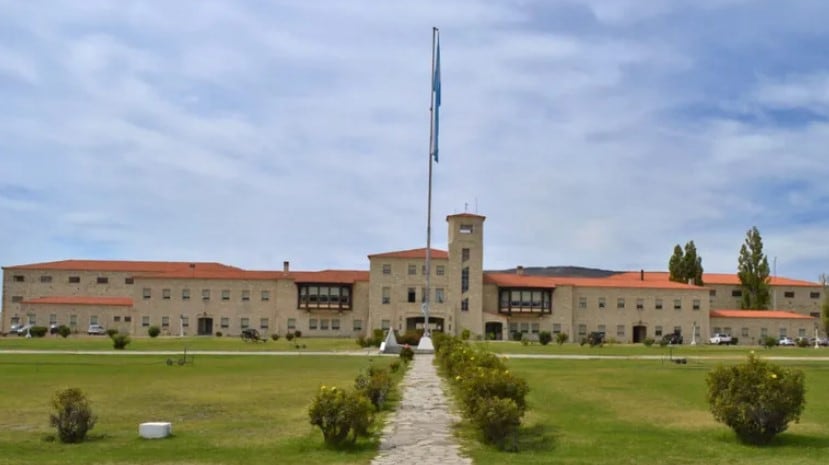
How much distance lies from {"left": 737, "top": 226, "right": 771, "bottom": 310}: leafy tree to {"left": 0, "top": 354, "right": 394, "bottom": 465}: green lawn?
7180 centimetres

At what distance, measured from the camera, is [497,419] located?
524 inches

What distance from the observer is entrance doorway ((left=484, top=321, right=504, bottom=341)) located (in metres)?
84.5

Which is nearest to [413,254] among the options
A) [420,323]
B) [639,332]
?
[420,323]

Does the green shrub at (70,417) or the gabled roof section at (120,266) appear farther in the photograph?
the gabled roof section at (120,266)

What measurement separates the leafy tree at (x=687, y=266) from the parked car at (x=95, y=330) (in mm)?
60744

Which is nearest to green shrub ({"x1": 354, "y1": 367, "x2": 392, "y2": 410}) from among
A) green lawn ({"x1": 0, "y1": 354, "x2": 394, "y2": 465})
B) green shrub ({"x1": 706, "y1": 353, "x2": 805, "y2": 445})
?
green lawn ({"x1": 0, "y1": 354, "x2": 394, "y2": 465})

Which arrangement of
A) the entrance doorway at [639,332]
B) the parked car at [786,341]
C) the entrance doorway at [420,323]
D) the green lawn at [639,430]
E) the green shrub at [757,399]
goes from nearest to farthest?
1. the green lawn at [639,430]
2. the green shrub at [757,399]
3. the entrance doorway at [420,323]
4. the parked car at [786,341]
5. the entrance doorway at [639,332]

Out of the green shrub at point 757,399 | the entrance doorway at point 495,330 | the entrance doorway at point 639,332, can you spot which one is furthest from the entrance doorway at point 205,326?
the green shrub at point 757,399

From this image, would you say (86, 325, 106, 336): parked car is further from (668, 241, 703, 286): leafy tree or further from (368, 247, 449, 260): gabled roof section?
(668, 241, 703, 286): leafy tree

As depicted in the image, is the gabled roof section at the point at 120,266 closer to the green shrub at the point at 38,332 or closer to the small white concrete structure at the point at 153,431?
the green shrub at the point at 38,332

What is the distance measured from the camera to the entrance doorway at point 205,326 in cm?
8588

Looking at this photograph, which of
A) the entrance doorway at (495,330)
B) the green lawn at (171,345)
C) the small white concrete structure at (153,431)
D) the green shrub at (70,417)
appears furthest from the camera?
the entrance doorway at (495,330)

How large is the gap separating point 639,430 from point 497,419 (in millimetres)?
3667

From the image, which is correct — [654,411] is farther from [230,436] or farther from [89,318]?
[89,318]
